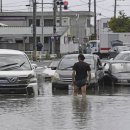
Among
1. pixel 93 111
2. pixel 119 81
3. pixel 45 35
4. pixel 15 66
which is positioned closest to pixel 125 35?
pixel 45 35

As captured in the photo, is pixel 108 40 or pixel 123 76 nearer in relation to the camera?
pixel 123 76

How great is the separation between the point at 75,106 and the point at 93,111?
1139 millimetres

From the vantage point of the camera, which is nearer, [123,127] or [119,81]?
[123,127]

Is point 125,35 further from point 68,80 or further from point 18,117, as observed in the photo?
point 18,117

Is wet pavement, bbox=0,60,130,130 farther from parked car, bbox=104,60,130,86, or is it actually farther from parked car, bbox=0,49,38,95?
parked car, bbox=104,60,130,86

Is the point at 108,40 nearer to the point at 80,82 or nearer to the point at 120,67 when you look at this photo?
the point at 120,67

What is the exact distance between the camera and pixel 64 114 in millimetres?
13227

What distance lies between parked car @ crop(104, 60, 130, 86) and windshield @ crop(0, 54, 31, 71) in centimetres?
713

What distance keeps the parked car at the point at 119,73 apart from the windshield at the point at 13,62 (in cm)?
713

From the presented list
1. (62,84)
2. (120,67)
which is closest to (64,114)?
(62,84)

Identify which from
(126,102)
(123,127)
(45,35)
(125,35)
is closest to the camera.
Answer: (123,127)

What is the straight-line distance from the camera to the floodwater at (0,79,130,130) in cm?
1154

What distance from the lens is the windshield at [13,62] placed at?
18.2 metres

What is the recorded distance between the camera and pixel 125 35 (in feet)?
188
